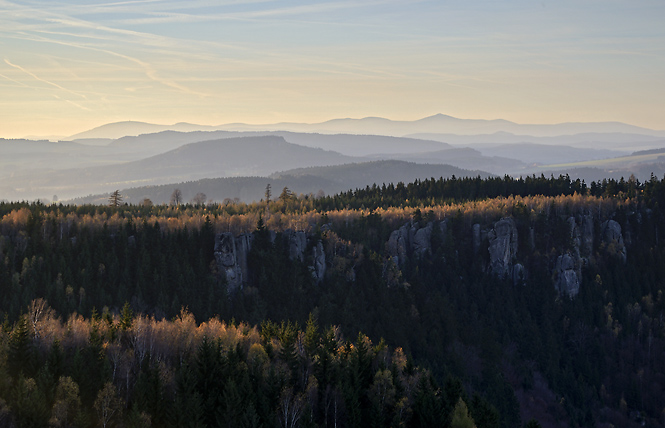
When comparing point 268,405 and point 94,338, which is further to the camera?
point 94,338

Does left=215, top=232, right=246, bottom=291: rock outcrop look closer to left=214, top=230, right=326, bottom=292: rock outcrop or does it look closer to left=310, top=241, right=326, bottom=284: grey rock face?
left=214, top=230, right=326, bottom=292: rock outcrop

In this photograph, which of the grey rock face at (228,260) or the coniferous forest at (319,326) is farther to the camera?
the grey rock face at (228,260)

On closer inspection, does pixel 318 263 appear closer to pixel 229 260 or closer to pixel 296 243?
pixel 296 243

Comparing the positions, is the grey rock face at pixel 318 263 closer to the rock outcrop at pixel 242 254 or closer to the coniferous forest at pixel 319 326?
the rock outcrop at pixel 242 254

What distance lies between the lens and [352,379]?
317 feet

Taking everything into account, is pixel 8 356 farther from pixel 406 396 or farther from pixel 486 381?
pixel 486 381

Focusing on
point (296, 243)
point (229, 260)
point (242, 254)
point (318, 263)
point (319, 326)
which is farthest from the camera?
point (296, 243)

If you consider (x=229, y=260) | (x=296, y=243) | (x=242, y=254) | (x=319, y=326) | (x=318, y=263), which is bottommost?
(x=319, y=326)

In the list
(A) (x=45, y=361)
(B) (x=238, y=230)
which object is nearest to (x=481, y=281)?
(B) (x=238, y=230)

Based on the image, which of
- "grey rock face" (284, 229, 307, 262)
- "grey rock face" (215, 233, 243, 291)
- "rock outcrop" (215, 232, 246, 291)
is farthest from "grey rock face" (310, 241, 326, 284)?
"grey rock face" (215, 233, 243, 291)

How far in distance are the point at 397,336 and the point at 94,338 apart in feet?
289

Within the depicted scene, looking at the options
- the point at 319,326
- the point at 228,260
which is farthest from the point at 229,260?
the point at 319,326

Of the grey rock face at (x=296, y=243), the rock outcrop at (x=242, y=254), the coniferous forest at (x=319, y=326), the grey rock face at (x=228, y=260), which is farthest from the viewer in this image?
the grey rock face at (x=296, y=243)

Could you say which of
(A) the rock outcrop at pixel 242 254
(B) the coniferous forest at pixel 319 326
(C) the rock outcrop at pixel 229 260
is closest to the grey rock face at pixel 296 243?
(A) the rock outcrop at pixel 242 254
